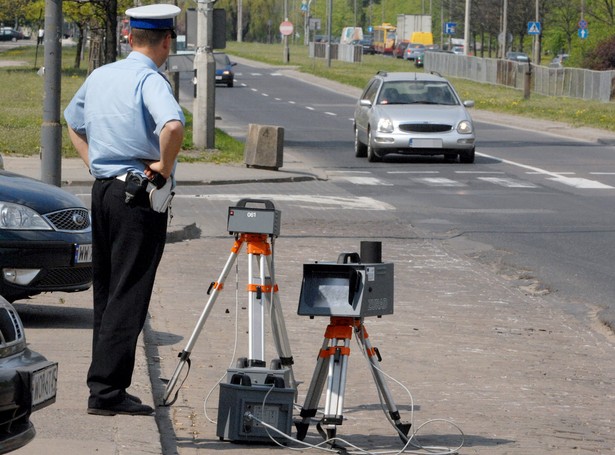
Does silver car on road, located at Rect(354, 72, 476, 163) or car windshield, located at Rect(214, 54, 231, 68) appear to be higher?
car windshield, located at Rect(214, 54, 231, 68)

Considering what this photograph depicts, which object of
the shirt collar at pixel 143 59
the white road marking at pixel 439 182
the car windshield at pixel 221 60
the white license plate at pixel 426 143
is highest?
the shirt collar at pixel 143 59

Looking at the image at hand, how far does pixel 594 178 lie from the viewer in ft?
73.9

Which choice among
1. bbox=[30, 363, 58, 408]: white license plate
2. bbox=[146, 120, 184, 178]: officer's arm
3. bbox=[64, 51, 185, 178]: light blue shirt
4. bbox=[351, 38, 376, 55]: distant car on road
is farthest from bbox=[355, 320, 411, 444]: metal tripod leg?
bbox=[351, 38, 376, 55]: distant car on road

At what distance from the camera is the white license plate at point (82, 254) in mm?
8969

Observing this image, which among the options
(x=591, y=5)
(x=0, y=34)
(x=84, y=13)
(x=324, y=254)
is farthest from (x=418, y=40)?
(x=324, y=254)

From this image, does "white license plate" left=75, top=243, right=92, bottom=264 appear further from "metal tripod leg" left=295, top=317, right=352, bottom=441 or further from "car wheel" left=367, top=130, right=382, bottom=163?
"car wheel" left=367, top=130, right=382, bottom=163

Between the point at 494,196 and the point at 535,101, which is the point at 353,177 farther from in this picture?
the point at 535,101

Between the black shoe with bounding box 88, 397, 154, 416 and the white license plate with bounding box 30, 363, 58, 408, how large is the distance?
3.67 feet

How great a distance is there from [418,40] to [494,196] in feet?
339

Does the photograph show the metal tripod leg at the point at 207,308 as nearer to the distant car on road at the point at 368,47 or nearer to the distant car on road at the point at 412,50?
the distant car on road at the point at 412,50

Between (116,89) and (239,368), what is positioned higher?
(116,89)

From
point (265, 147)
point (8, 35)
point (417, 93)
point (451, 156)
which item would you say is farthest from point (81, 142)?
point (8, 35)

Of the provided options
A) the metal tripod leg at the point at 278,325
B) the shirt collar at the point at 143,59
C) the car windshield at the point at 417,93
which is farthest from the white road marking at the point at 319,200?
the shirt collar at the point at 143,59

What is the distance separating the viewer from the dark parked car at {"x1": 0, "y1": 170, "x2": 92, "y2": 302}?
28.6ft
